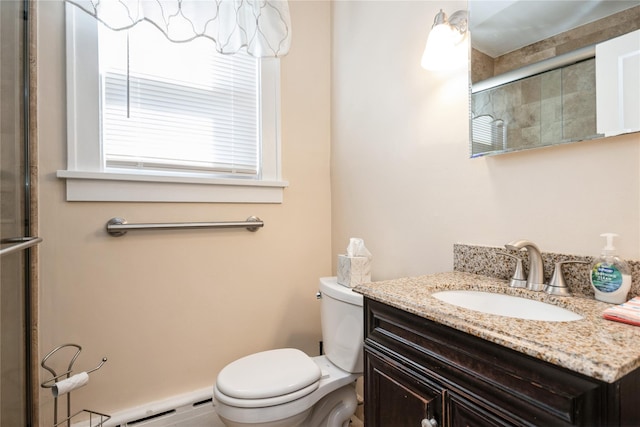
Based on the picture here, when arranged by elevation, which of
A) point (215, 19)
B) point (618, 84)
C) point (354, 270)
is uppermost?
point (215, 19)

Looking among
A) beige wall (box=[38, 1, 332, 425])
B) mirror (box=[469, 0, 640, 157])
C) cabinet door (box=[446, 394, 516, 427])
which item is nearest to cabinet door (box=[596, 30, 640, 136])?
mirror (box=[469, 0, 640, 157])

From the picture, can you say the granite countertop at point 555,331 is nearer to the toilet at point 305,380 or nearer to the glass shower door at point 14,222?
the toilet at point 305,380

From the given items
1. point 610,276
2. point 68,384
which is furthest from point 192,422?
point 610,276

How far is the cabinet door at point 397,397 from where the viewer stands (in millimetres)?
707

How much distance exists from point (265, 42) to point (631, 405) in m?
1.56

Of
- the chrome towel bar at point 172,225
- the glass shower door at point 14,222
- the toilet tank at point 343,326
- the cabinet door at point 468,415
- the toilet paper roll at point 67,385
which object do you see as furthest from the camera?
the chrome towel bar at point 172,225

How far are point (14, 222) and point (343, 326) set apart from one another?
1209mm

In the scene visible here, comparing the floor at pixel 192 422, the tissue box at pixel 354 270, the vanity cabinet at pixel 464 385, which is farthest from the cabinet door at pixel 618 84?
the floor at pixel 192 422

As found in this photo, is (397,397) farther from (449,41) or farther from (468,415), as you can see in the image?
(449,41)

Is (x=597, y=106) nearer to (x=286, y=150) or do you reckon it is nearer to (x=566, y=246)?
(x=566, y=246)

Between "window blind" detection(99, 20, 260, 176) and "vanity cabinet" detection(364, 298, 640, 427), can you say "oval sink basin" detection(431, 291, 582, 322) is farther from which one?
"window blind" detection(99, 20, 260, 176)

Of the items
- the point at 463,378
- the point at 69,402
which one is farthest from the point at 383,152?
the point at 69,402

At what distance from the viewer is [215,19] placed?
1.29 meters

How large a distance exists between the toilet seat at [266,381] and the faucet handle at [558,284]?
2.71 ft
